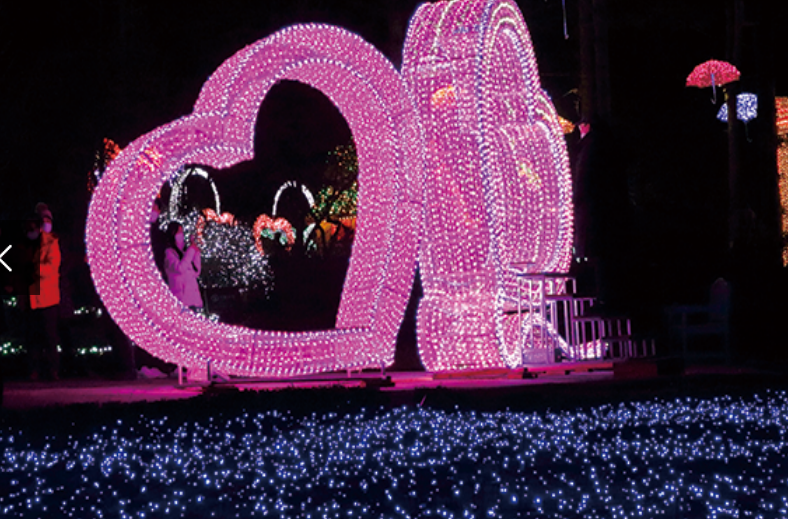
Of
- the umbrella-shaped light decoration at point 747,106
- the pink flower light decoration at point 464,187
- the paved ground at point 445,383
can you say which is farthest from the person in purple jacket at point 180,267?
the umbrella-shaped light decoration at point 747,106

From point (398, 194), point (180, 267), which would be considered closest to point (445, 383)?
point (398, 194)

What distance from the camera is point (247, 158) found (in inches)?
473

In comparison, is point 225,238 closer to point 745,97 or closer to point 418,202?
point 745,97

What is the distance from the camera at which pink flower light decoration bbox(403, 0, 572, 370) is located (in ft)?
40.2

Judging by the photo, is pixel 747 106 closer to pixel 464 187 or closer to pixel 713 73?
pixel 713 73

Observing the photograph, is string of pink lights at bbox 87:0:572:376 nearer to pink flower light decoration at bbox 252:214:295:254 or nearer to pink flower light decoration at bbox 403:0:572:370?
pink flower light decoration at bbox 403:0:572:370

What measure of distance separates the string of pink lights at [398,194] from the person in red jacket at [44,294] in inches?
105

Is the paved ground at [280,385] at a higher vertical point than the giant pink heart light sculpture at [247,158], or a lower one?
lower

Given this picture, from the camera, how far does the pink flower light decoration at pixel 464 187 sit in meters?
12.2

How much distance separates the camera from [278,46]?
1191cm

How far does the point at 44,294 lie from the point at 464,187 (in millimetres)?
4937

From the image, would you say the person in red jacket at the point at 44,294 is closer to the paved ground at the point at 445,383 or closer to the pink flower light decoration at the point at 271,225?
Result: the paved ground at the point at 445,383

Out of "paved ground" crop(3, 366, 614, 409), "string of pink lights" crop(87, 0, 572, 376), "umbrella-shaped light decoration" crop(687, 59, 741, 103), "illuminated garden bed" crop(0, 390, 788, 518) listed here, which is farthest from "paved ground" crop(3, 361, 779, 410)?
"umbrella-shaped light decoration" crop(687, 59, 741, 103)

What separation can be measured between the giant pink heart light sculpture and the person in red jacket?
2632 mm
